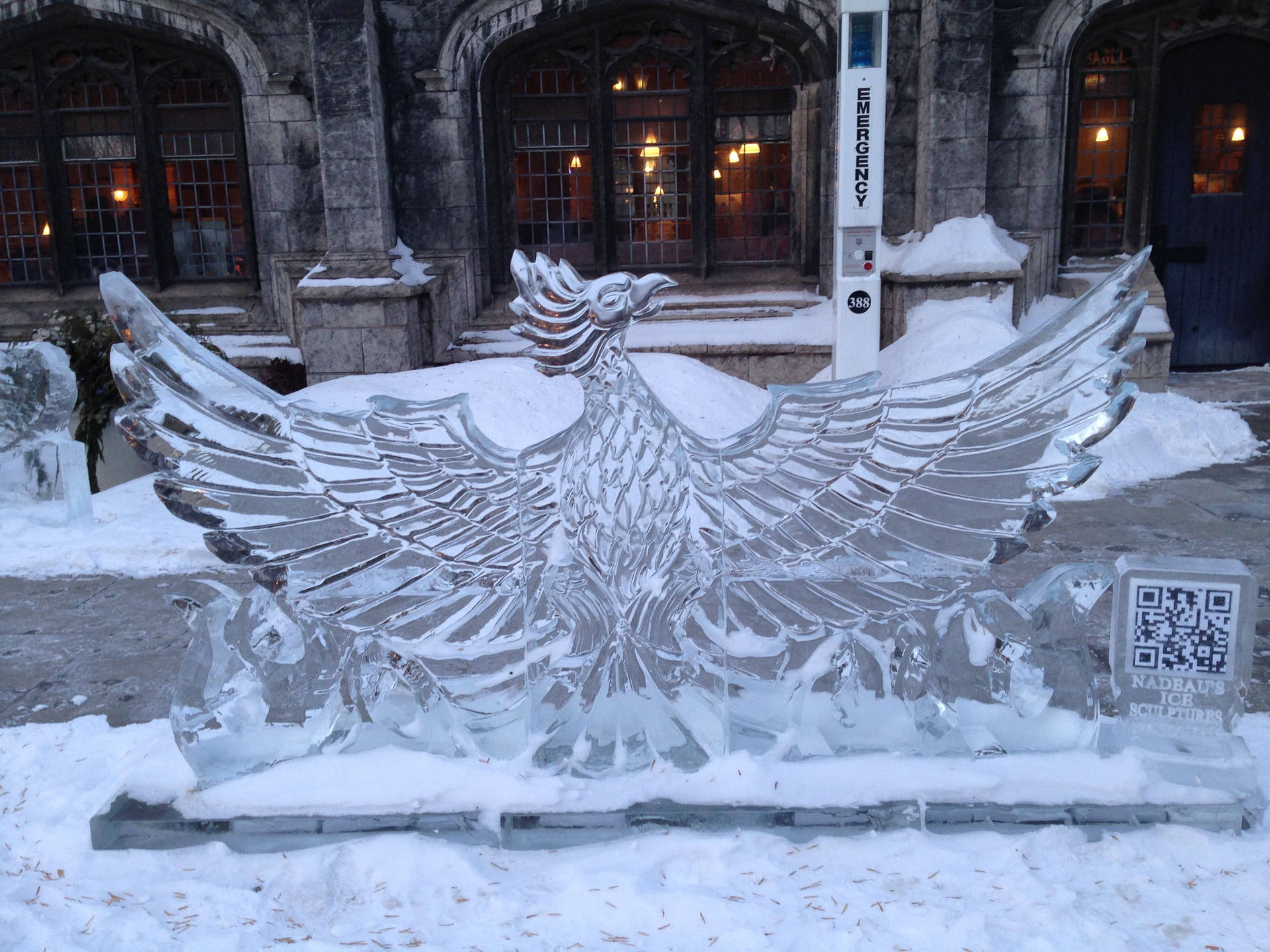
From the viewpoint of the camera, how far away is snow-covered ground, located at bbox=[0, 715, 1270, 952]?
2236 millimetres

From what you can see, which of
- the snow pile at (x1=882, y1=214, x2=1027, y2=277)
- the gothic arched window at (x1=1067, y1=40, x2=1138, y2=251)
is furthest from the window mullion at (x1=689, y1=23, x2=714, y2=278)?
the gothic arched window at (x1=1067, y1=40, x2=1138, y2=251)

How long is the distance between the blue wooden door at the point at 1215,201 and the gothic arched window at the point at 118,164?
8329 mm

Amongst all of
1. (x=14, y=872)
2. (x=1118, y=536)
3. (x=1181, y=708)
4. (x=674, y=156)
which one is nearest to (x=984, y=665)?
(x=1181, y=708)

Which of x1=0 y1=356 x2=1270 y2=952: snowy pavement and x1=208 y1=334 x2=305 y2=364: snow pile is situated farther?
x1=208 y1=334 x2=305 y2=364: snow pile

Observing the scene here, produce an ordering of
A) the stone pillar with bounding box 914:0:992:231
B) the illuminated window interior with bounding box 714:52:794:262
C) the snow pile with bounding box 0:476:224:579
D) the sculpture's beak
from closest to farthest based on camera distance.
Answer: the sculpture's beak < the snow pile with bounding box 0:476:224:579 < the stone pillar with bounding box 914:0:992:231 < the illuminated window interior with bounding box 714:52:794:262

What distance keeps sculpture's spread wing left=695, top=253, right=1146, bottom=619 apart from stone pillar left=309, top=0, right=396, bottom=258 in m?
6.27

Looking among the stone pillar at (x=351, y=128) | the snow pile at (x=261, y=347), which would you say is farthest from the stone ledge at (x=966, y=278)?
the snow pile at (x=261, y=347)

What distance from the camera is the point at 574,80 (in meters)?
9.03

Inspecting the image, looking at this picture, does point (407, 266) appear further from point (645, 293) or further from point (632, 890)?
point (632, 890)

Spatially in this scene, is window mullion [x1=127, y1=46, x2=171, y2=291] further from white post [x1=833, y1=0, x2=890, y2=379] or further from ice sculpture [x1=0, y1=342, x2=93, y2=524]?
white post [x1=833, y1=0, x2=890, y2=379]

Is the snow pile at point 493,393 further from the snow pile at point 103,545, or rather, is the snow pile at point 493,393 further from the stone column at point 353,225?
the snow pile at point 103,545

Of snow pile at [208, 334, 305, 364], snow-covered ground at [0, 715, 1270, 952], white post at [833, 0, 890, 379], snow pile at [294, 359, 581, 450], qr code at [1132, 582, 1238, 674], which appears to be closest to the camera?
snow-covered ground at [0, 715, 1270, 952]

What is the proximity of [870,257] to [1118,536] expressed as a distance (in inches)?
101

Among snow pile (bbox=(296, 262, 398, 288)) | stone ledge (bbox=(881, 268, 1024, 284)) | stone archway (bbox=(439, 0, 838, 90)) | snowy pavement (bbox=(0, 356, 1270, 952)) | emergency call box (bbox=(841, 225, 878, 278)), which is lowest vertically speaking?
snowy pavement (bbox=(0, 356, 1270, 952))
